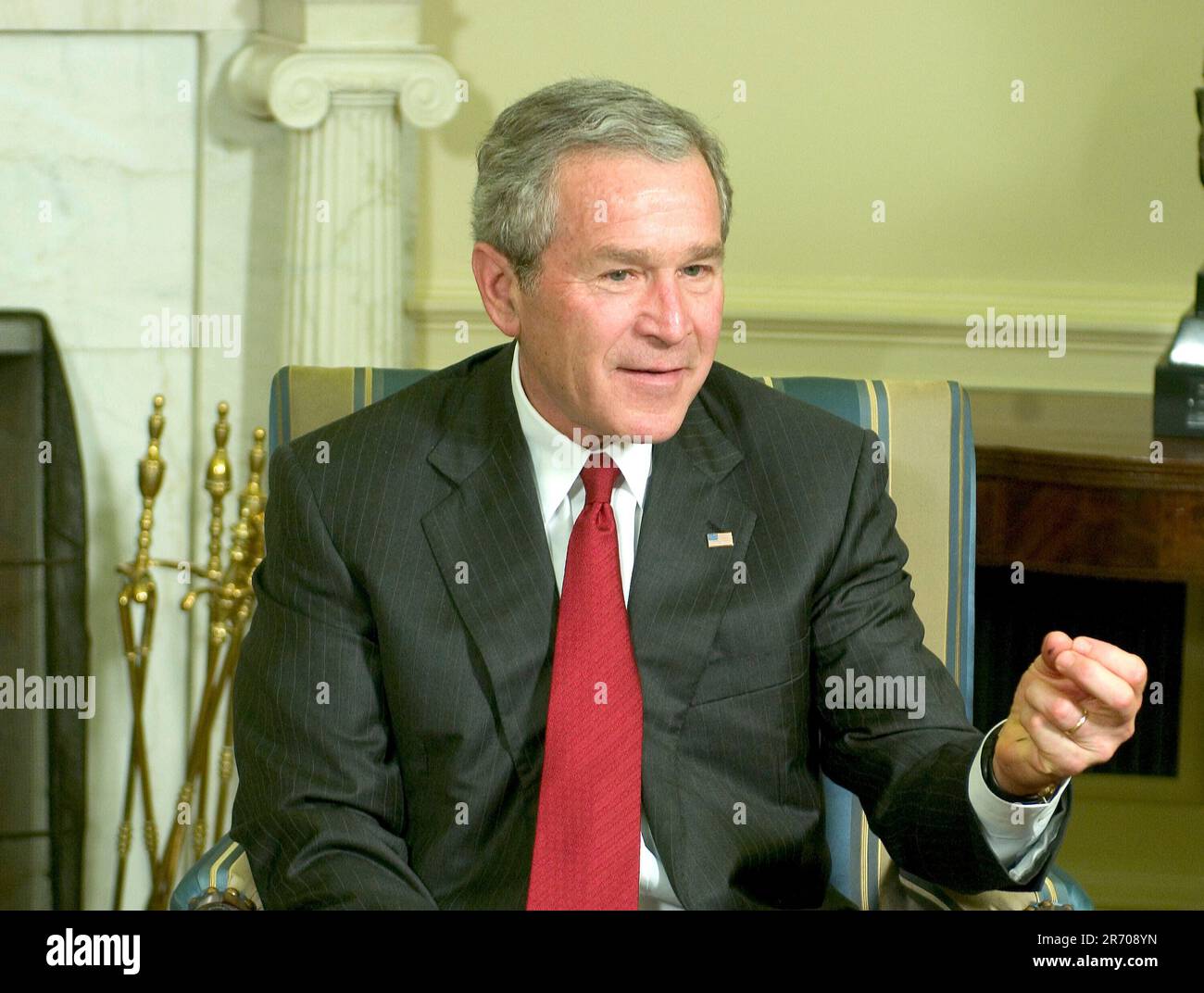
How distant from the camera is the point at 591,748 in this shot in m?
1.43

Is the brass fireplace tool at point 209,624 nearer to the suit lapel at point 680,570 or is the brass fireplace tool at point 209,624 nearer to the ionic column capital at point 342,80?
the ionic column capital at point 342,80

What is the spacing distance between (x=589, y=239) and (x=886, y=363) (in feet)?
5.74

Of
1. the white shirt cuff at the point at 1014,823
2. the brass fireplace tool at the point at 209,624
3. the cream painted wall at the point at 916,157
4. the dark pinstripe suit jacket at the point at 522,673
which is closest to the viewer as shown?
the white shirt cuff at the point at 1014,823

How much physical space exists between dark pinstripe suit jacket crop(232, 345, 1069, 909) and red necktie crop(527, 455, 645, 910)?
1.0 inches

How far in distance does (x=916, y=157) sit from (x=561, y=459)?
5.73 ft

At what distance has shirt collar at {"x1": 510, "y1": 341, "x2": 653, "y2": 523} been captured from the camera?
154 cm

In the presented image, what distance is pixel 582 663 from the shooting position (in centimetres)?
145

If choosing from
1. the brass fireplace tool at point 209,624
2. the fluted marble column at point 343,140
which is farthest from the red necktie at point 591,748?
the fluted marble column at point 343,140

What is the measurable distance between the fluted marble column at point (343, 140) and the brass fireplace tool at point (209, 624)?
290 mm

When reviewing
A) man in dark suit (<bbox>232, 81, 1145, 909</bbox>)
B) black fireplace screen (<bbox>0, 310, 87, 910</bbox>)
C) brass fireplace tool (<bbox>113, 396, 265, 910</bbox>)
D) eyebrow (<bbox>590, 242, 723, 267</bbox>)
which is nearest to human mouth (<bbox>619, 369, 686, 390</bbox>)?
man in dark suit (<bbox>232, 81, 1145, 909</bbox>)

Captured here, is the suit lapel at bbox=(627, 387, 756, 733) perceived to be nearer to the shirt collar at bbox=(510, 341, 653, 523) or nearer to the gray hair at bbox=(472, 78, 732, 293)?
the shirt collar at bbox=(510, 341, 653, 523)

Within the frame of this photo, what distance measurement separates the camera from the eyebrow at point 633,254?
1413mm

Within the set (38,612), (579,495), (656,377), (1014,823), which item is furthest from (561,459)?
(38,612)
